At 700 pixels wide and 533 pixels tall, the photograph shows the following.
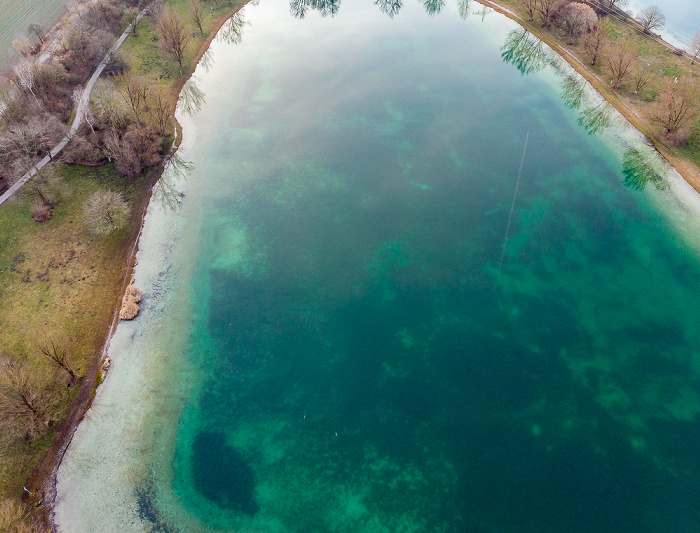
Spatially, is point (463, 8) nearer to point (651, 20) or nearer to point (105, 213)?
point (651, 20)

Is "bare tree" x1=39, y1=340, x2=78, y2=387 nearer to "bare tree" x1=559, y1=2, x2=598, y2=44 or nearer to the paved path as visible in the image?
the paved path

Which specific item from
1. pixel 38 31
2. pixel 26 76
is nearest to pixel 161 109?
pixel 26 76

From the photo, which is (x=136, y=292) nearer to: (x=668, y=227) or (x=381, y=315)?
(x=381, y=315)

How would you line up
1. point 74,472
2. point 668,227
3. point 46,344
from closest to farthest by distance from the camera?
point 74,472, point 46,344, point 668,227

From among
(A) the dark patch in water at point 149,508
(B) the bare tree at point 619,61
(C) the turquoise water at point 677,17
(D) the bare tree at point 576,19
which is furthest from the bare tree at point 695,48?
(A) the dark patch in water at point 149,508

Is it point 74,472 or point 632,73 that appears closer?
point 74,472

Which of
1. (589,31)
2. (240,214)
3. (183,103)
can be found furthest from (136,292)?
(589,31)
